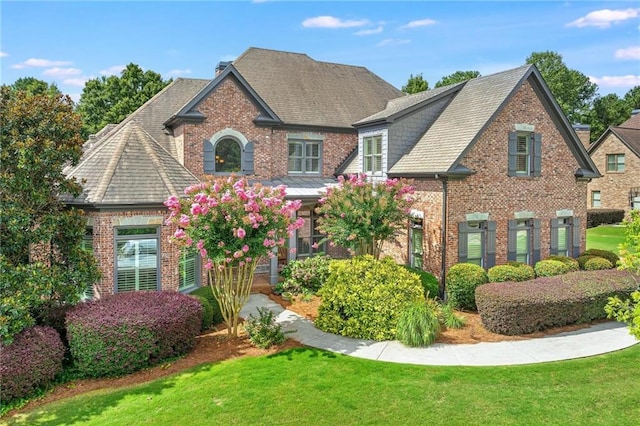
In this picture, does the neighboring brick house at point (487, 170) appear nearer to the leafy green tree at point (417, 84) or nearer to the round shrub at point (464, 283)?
the round shrub at point (464, 283)

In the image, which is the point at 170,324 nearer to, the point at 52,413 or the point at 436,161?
the point at 52,413

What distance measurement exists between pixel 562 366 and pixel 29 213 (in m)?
12.8

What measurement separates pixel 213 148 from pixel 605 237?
26510mm

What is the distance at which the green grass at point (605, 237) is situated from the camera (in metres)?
26.6

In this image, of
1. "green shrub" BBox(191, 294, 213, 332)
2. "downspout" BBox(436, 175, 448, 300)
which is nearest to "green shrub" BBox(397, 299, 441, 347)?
"downspout" BBox(436, 175, 448, 300)

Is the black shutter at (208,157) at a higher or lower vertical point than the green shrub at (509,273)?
higher

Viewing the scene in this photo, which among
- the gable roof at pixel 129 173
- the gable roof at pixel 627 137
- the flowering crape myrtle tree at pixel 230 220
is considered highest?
the gable roof at pixel 627 137

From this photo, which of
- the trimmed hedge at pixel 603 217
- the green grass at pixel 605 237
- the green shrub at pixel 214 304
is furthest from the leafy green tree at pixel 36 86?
the trimmed hedge at pixel 603 217

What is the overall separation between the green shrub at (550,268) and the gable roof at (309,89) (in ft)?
34.7

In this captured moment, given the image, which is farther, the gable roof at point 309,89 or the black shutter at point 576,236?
the gable roof at point 309,89

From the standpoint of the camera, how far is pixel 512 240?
17016 millimetres

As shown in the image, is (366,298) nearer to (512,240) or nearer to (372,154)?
(512,240)

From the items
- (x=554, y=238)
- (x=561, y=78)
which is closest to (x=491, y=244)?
(x=554, y=238)

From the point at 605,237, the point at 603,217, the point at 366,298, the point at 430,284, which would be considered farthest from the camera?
the point at 603,217
